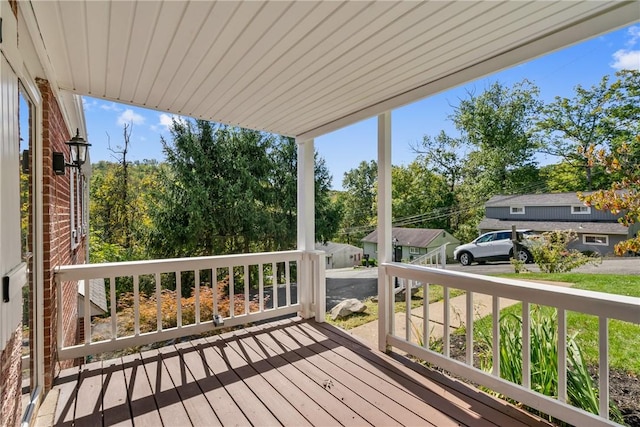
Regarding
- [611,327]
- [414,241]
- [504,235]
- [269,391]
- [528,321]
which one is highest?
[504,235]

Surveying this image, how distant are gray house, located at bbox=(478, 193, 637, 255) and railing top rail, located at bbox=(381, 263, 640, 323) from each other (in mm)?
444

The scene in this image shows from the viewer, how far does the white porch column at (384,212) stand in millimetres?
3176

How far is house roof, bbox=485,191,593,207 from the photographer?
7.72 feet

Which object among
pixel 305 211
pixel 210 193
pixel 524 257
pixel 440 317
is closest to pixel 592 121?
pixel 524 257

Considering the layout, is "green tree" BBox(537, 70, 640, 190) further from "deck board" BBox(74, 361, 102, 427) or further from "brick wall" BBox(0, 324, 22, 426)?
"deck board" BBox(74, 361, 102, 427)

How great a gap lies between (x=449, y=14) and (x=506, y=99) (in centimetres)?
169

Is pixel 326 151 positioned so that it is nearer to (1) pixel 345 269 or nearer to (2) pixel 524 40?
(1) pixel 345 269

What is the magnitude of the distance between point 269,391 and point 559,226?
2.56m

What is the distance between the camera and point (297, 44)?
208 centimetres

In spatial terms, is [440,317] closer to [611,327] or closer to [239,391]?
[611,327]

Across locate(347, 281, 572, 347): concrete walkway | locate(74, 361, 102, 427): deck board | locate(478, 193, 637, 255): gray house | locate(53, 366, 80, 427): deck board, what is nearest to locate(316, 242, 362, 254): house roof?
locate(347, 281, 572, 347): concrete walkway

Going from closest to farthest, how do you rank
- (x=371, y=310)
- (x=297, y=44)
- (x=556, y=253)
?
(x=297, y=44) → (x=556, y=253) → (x=371, y=310)

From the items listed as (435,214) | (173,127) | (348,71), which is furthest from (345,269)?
(173,127)

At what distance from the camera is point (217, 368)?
2.90 metres
